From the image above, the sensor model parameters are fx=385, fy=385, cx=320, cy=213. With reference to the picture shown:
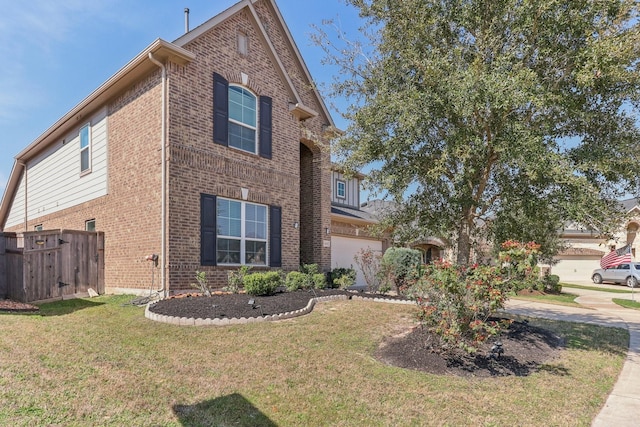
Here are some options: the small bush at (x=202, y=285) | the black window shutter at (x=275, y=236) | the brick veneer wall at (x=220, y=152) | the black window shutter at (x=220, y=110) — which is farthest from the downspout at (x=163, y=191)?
the black window shutter at (x=275, y=236)

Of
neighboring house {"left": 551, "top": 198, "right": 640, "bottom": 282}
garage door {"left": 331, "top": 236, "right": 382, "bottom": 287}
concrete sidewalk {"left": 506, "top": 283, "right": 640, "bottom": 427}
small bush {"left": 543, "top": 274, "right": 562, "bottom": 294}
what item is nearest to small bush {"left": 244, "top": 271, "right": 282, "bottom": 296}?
concrete sidewalk {"left": 506, "top": 283, "right": 640, "bottom": 427}

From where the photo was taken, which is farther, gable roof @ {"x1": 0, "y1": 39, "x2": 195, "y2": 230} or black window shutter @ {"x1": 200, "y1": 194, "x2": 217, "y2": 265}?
black window shutter @ {"x1": 200, "y1": 194, "x2": 217, "y2": 265}

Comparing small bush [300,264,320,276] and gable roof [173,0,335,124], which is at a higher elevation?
gable roof [173,0,335,124]

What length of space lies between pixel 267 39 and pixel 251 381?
34.7 feet

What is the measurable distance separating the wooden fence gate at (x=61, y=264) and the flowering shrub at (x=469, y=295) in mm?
9305

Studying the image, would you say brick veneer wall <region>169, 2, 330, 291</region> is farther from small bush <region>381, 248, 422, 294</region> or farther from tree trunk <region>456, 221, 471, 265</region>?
tree trunk <region>456, 221, 471, 265</region>

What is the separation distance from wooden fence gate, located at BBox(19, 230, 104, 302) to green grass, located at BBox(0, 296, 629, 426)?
2.74 meters

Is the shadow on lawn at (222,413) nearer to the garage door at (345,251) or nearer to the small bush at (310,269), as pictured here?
the small bush at (310,269)

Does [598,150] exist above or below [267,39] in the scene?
below

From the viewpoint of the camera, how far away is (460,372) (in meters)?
5.35

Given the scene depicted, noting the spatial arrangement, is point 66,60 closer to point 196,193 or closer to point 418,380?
point 196,193

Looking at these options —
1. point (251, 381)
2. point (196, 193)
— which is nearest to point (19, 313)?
point (196, 193)

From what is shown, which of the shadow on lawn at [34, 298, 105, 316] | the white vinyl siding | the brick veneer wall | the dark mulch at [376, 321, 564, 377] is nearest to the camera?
the dark mulch at [376, 321, 564, 377]

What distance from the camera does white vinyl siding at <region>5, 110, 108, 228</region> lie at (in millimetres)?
12039
